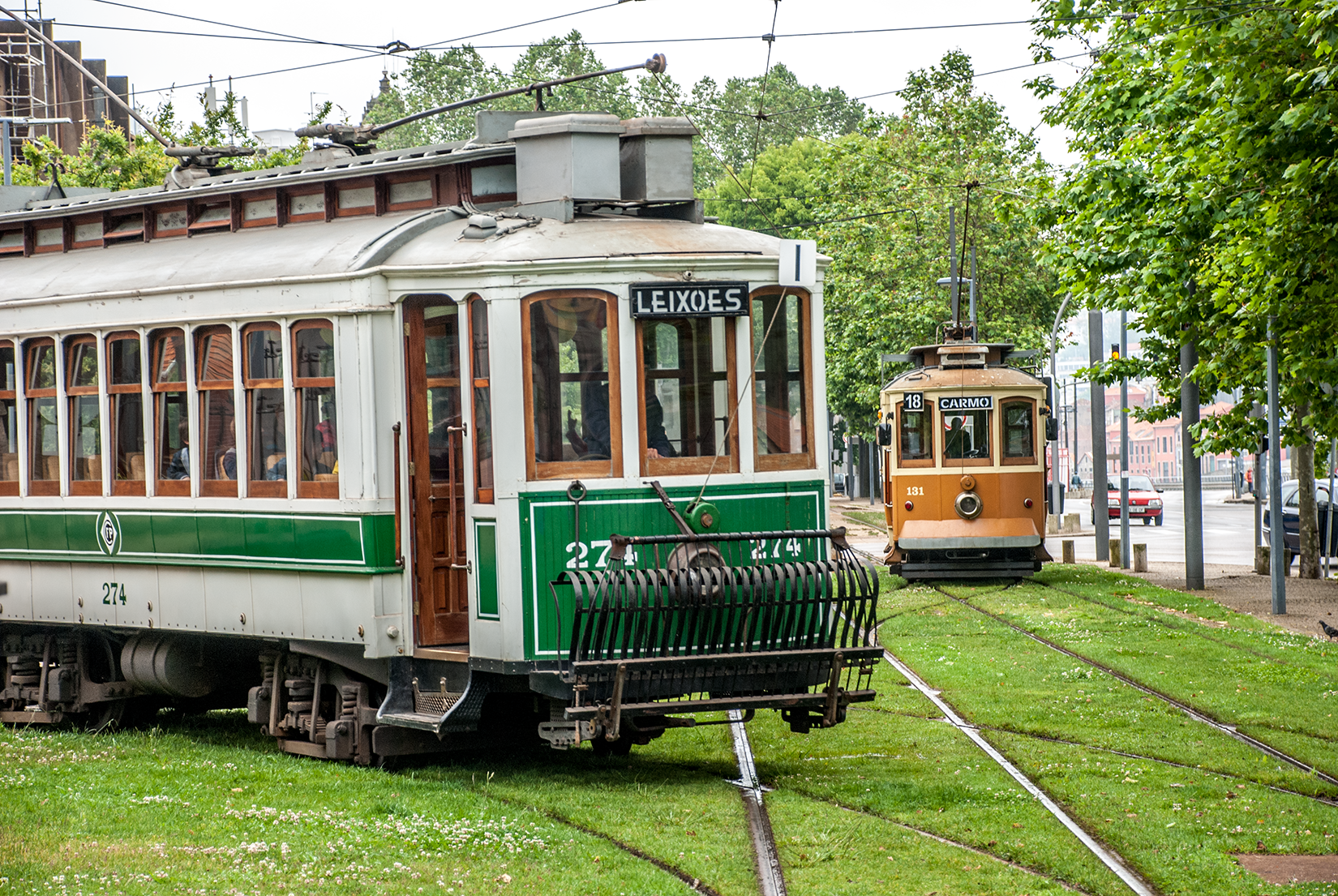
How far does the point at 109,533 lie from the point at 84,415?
92 cm

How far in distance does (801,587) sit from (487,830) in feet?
7.85

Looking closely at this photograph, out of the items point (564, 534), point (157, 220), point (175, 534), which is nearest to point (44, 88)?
point (157, 220)

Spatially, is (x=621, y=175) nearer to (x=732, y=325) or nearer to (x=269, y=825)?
(x=732, y=325)

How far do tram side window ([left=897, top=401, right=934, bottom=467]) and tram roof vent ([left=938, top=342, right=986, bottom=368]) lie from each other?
33.8 inches

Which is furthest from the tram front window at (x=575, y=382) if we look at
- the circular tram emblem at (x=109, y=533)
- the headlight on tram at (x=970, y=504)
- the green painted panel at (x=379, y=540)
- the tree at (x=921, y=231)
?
the tree at (x=921, y=231)

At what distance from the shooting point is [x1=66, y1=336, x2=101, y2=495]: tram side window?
496 inches

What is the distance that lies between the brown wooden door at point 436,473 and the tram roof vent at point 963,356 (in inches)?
591

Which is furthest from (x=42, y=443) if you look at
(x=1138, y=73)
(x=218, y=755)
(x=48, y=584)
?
(x=1138, y=73)

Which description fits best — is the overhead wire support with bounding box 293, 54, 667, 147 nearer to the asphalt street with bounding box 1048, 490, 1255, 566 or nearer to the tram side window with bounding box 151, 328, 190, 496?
the tram side window with bounding box 151, 328, 190, 496

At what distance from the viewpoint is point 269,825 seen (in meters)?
8.86

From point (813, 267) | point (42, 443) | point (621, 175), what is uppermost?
point (621, 175)

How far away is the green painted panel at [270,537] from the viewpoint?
11.1 meters

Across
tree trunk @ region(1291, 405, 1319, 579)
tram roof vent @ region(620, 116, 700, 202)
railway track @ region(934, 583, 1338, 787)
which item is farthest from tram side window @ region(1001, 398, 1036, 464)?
tram roof vent @ region(620, 116, 700, 202)

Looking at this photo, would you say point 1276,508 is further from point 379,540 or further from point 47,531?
point 47,531
